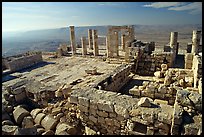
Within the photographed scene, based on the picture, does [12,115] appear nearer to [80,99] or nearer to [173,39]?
[80,99]

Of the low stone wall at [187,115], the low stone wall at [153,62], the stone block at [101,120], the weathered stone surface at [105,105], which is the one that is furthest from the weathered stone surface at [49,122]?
the low stone wall at [153,62]

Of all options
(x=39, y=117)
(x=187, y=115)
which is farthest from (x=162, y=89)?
(x=39, y=117)

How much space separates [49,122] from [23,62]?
11740 mm

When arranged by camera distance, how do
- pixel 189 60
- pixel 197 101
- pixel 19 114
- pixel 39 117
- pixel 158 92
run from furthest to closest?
1. pixel 189 60
2. pixel 158 92
3. pixel 19 114
4. pixel 39 117
5. pixel 197 101

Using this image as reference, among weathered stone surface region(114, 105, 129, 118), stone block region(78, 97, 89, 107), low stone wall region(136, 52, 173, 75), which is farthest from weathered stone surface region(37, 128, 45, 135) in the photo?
low stone wall region(136, 52, 173, 75)

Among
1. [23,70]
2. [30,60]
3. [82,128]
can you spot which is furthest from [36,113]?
[30,60]

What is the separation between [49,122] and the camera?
6.17 m

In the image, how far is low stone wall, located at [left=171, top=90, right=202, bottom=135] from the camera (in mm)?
4379

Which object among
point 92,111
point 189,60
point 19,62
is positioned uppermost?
point 189,60

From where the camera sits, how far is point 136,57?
13.7 metres

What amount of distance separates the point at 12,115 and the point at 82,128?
2998mm

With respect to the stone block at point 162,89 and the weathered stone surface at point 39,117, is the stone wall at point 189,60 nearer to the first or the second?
the stone block at point 162,89

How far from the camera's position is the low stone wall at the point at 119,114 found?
195 inches

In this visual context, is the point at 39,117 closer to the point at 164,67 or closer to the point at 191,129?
the point at 191,129
